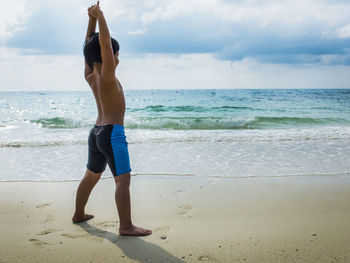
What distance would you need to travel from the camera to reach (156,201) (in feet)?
13.5

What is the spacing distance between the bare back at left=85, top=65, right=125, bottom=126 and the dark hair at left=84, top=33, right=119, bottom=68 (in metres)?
0.07

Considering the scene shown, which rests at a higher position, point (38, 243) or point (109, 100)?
point (109, 100)

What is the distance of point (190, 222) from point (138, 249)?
2.48 ft

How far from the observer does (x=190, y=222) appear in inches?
133

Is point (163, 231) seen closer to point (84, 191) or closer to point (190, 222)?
point (190, 222)

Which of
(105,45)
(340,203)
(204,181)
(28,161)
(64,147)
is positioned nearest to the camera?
(105,45)

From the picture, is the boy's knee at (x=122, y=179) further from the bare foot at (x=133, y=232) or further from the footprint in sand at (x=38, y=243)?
the footprint in sand at (x=38, y=243)

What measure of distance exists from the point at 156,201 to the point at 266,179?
6.20 feet

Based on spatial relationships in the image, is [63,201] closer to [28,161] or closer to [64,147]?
[28,161]

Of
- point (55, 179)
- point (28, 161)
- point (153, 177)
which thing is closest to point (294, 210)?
point (153, 177)

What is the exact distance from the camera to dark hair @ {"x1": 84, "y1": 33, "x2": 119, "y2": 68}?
289 centimetres

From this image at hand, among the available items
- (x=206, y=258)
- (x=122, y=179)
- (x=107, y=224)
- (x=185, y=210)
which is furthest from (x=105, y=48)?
(x=185, y=210)

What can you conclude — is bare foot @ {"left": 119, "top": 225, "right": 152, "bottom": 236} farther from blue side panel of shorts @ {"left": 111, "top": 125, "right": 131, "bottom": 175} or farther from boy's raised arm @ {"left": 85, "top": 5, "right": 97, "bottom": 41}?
boy's raised arm @ {"left": 85, "top": 5, "right": 97, "bottom": 41}

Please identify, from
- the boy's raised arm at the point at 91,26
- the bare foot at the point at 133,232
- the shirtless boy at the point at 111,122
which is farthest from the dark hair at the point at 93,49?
the bare foot at the point at 133,232
